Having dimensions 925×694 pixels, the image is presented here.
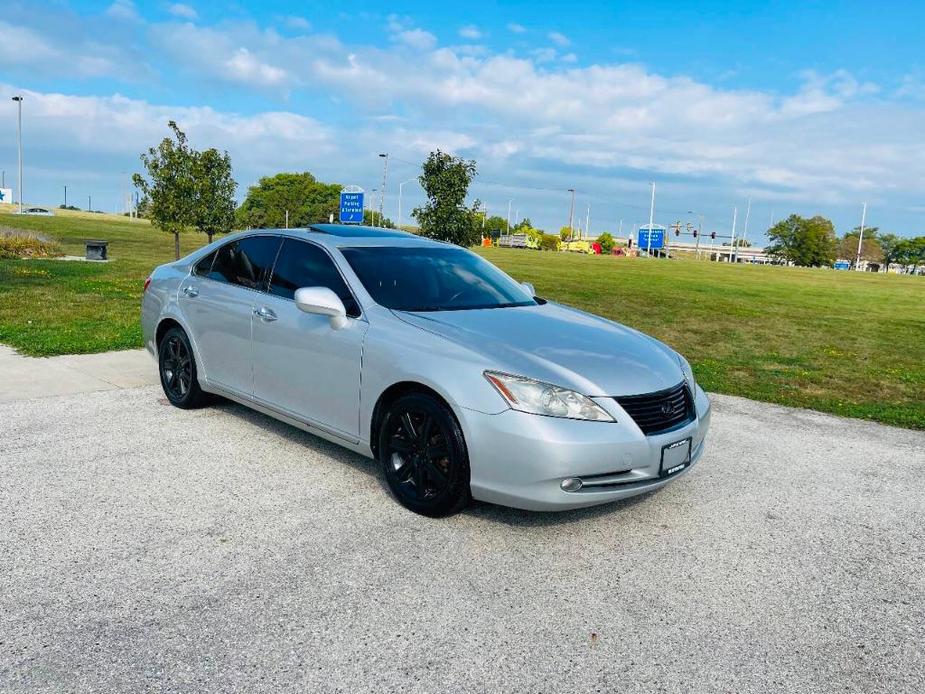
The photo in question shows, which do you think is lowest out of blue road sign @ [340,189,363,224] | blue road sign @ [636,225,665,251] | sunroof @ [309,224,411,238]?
sunroof @ [309,224,411,238]

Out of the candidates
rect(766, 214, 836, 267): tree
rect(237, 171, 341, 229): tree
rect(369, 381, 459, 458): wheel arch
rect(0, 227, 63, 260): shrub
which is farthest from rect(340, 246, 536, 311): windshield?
rect(766, 214, 836, 267): tree

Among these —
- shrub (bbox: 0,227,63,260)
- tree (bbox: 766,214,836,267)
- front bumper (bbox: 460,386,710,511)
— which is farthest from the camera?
tree (bbox: 766,214,836,267)

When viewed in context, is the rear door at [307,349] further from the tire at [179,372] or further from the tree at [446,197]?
the tree at [446,197]

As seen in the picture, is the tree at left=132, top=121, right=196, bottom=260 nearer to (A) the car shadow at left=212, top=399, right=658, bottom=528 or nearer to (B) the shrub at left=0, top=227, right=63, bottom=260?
(B) the shrub at left=0, top=227, right=63, bottom=260

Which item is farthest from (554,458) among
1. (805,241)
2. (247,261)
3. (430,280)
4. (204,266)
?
(805,241)

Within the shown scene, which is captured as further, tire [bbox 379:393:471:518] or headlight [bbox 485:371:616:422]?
tire [bbox 379:393:471:518]

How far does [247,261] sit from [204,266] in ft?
2.11

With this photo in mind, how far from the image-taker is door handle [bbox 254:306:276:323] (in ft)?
16.5

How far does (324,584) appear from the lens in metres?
3.34

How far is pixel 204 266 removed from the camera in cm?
599

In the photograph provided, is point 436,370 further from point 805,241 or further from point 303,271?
point 805,241

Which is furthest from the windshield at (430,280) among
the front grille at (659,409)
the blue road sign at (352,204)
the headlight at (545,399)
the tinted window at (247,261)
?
the blue road sign at (352,204)

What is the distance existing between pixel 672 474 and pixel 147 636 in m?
2.62

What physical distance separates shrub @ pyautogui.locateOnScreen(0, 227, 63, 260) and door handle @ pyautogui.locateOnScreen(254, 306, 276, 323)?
68.6 ft
